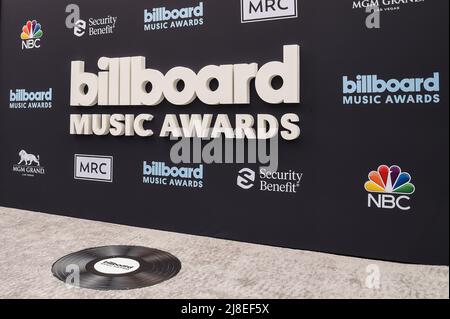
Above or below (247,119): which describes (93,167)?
below

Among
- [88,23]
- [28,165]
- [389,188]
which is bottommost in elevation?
[389,188]

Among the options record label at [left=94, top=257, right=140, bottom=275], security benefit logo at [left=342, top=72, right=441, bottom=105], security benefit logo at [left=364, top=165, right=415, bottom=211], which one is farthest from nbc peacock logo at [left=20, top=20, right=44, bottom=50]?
security benefit logo at [left=364, top=165, right=415, bottom=211]

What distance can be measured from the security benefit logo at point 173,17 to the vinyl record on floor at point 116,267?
1.74 m

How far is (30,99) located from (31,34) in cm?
65

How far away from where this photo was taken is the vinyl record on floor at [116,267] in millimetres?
1969

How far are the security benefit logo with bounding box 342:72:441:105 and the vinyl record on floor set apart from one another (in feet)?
5.09

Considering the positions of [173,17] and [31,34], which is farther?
[31,34]

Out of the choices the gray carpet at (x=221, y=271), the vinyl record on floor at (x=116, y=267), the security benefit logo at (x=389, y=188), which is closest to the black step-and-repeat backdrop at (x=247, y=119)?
the security benefit logo at (x=389, y=188)

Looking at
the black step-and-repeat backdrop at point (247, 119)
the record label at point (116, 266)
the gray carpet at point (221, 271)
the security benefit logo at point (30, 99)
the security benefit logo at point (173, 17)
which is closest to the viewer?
the gray carpet at point (221, 271)

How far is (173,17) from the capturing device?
296 cm

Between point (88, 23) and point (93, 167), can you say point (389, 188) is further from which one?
point (88, 23)

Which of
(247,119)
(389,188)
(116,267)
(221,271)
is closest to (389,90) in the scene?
(389,188)

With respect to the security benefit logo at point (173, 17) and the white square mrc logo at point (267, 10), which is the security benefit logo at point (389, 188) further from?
the security benefit logo at point (173, 17)

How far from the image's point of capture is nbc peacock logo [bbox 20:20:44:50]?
3627 mm
